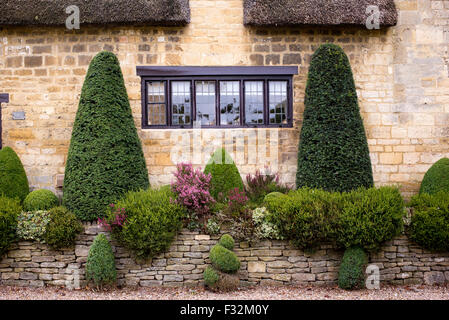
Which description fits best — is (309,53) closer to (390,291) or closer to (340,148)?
(340,148)

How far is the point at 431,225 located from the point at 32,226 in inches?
290

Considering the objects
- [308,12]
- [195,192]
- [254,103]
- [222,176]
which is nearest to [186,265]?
[195,192]

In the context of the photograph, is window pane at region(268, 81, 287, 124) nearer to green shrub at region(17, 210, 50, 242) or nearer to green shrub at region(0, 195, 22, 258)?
green shrub at region(17, 210, 50, 242)

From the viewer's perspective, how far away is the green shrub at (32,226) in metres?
6.93

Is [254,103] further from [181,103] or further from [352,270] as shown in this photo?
[352,270]

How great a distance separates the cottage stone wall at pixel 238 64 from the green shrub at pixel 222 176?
92 centimetres

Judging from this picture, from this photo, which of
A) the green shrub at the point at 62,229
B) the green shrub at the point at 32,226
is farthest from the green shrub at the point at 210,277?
the green shrub at the point at 32,226

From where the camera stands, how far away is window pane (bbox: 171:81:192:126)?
30.1 feet

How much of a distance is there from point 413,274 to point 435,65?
16.7 feet

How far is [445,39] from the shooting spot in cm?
910

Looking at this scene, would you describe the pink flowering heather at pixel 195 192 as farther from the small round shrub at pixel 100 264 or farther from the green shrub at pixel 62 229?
the green shrub at pixel 62 229

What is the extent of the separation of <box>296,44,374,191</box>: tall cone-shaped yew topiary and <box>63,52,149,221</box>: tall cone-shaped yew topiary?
12.0 feet

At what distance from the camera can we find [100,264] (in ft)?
21.7

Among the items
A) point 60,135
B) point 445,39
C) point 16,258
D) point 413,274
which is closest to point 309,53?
point 445,39
